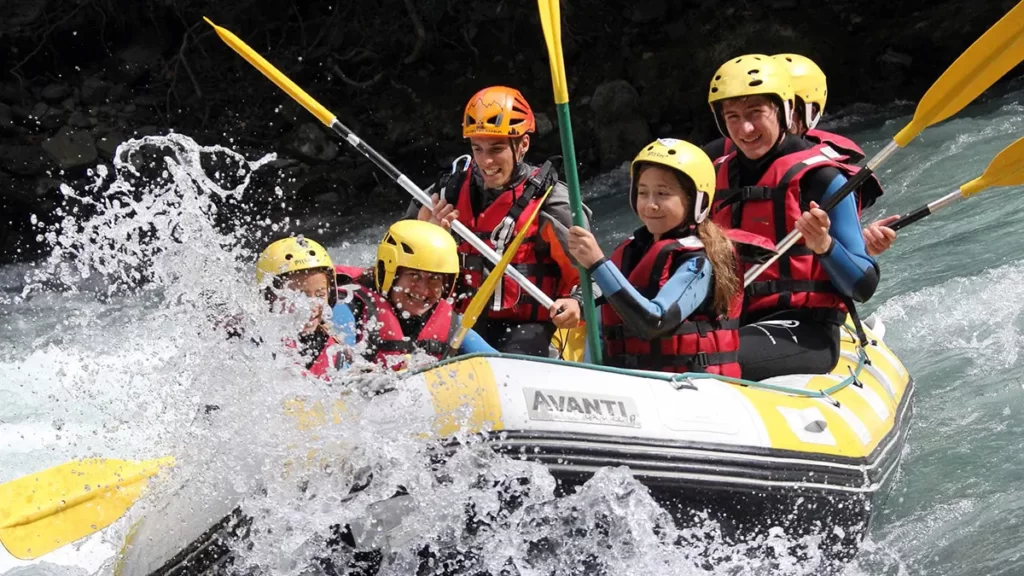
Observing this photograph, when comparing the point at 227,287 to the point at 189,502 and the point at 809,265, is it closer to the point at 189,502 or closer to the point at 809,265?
the point at 189,502

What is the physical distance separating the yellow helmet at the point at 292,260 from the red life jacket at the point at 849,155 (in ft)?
5.91

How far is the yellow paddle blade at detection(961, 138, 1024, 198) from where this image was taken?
4.56m

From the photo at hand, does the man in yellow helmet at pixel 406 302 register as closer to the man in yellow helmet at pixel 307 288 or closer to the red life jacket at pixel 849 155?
the man in yellow helmet at pixel 307 288

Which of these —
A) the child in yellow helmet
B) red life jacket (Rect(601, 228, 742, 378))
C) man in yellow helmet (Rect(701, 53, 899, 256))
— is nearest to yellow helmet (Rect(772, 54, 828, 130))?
man in yellow helmet (Rect(701, 53, 899, 256))

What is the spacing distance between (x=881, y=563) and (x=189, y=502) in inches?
89.1

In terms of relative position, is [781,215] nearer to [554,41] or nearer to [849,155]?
[849,155]

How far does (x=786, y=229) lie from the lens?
14.2 ft

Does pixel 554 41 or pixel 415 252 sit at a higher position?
pixel 554 41

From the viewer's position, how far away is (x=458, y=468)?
310cm

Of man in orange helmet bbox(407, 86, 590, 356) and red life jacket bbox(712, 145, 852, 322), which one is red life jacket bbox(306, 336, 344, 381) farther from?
red life jacket bbox(712, 145, 852, 322)

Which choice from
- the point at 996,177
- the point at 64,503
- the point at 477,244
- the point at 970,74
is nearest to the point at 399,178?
the point at 477,244

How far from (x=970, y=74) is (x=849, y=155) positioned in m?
0.55

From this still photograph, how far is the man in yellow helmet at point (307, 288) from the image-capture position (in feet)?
11.5

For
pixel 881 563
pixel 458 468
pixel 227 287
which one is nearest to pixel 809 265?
pixel 881 563
